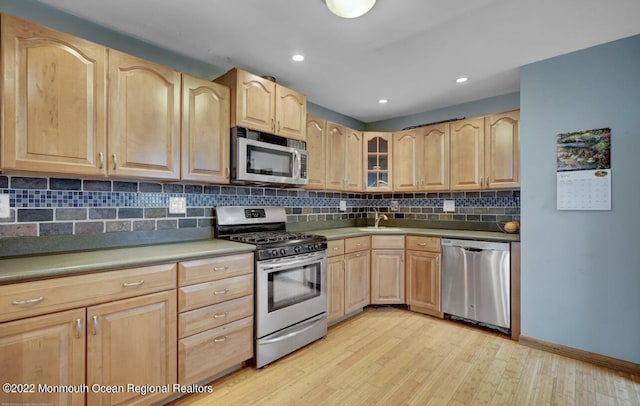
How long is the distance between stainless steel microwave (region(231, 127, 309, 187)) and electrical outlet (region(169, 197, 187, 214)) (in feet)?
1.41

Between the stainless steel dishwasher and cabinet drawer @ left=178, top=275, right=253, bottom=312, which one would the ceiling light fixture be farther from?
the stainless steel dishwasher

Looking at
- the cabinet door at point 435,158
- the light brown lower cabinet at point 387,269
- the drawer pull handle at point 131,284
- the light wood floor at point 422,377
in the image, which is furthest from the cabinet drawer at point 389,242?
the drawer pull handle at point 131,284

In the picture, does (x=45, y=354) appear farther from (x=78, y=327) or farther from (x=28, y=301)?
(x=28, y=301)

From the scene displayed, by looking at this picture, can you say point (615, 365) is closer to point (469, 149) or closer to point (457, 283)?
point (457, 283)

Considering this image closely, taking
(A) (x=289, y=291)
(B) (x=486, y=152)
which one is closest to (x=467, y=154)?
(B) (x=486, y=152)

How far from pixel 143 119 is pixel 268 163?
97 cm

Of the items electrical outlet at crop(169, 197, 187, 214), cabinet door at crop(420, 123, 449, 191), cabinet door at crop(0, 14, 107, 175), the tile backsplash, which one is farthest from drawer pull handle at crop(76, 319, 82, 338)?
cabinet door at crop(420, 123, 449, 191)

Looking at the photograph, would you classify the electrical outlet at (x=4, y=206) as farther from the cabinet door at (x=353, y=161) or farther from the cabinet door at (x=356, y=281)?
the cabinet door at (x=353, y=161)

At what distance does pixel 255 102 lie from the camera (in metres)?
2.38

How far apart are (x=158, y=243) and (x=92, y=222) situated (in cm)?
43

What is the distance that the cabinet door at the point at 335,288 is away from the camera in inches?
109

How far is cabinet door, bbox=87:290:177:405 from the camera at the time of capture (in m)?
1.43

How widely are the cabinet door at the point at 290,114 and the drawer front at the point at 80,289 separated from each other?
1.51 meters

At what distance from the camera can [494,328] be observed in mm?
2729
